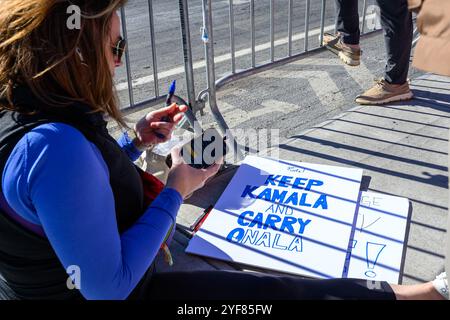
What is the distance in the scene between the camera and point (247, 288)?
170cm

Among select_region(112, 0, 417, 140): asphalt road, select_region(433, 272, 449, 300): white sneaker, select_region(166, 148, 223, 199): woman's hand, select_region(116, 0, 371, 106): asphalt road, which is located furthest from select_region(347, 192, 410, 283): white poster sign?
select_region(116, 0, 371, 106): asphalt road

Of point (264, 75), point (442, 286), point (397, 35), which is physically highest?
point (397, 35)

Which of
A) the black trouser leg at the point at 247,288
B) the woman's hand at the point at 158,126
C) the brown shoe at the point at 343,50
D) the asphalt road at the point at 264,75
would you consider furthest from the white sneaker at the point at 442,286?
the brown shoe at the point at 343,50

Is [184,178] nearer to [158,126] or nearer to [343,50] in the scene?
[158,126]

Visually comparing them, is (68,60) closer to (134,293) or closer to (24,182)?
(24,182)

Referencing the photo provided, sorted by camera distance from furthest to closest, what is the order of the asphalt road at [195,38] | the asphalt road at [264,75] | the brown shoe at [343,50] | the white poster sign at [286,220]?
the asphalt road at [195,38] < the asphalt road at [264,75] < the brown shoe at [343,50] < the white poster sign at [286,220]

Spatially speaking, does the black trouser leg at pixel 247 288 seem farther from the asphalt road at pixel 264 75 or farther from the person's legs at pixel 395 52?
the person's legs at pixel 395 52

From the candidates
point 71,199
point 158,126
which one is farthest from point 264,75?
point 71,199

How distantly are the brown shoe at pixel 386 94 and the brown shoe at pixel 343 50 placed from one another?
0.91ft

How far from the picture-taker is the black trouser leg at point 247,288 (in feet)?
5.54

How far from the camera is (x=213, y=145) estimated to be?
7.80ft

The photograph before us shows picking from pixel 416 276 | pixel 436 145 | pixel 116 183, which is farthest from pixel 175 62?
pixel 116 183

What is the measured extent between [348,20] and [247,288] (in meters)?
2.93

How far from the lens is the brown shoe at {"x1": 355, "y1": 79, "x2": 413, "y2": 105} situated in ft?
13.2
